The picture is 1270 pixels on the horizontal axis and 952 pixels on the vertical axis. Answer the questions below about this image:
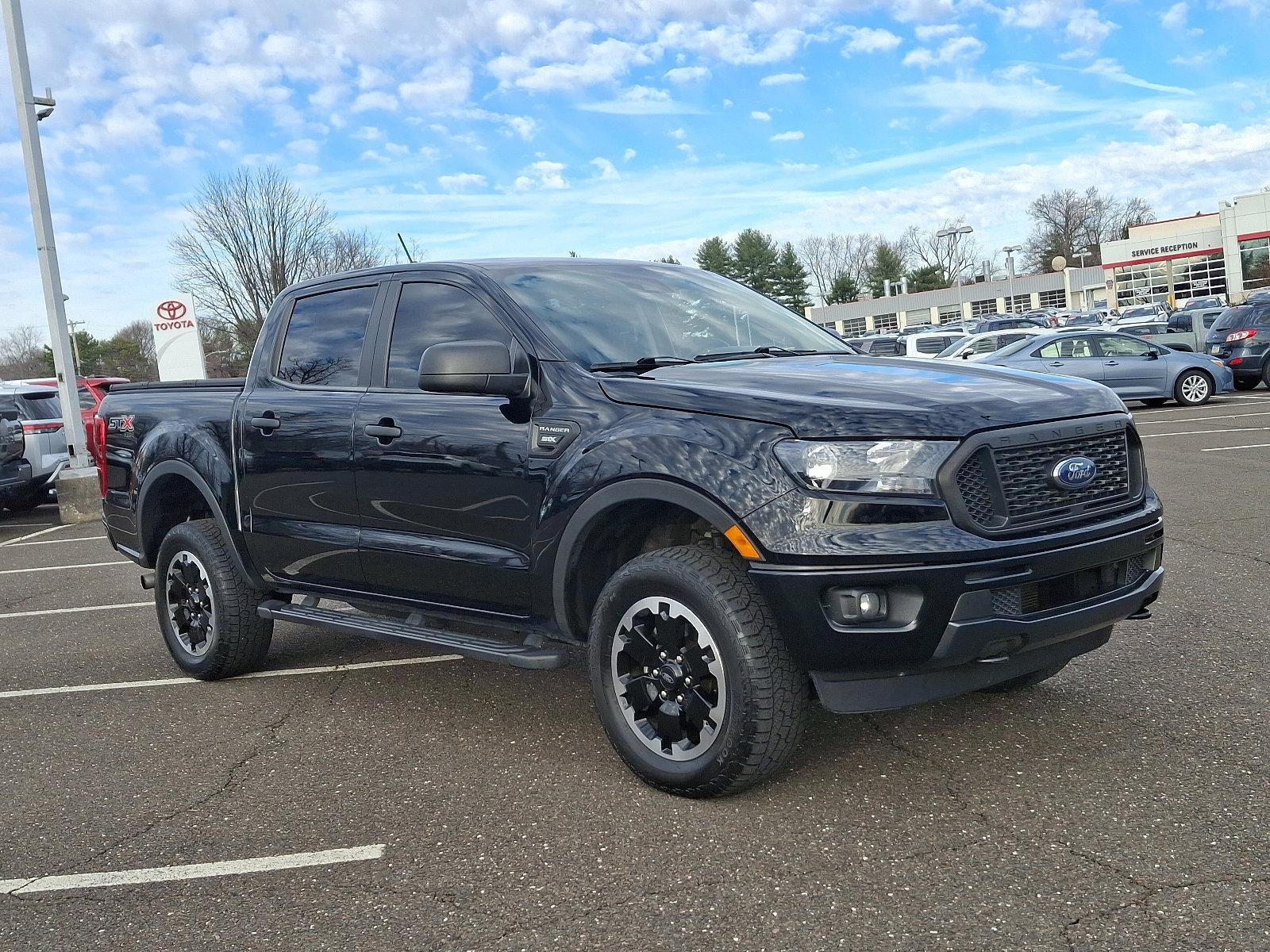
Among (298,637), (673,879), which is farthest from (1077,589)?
(298,637)

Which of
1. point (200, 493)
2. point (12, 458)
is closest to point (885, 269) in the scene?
point (12, 458)

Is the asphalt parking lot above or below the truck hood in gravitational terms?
below

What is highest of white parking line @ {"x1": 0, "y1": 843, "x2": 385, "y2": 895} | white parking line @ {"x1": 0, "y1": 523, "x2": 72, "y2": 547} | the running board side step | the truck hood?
the truck hood

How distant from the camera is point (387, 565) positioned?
4.80 m

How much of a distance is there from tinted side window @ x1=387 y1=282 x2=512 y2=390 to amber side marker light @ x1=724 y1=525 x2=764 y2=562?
4.64 feet

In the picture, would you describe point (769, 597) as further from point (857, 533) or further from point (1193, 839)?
point (1193, 839)

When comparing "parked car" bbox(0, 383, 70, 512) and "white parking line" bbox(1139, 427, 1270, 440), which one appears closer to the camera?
"parked car" bbox(0, 383, 70, 512)

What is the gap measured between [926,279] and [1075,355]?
Result: 97.9 metres

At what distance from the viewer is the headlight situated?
3.41 meters

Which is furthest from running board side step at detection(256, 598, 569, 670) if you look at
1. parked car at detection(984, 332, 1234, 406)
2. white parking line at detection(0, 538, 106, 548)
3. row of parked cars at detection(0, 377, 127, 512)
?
parked car at detection(984, 332, 1234, 406)

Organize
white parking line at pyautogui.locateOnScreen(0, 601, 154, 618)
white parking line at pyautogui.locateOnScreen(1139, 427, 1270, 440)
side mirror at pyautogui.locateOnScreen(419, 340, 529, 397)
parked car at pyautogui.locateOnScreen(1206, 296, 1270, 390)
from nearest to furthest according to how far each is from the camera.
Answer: side mirror at pyautogui.locateOnScreen(419, 340, 529, 397)
white parking line at pyautogui.locateOnScreen(0, 601, 154, 618)
white parking line at pyautogui.locateOnScreen(1139, 427, 1270, 440)
parked car at pyautogui.locateOnScreen(1206, 296, 1270, 390)

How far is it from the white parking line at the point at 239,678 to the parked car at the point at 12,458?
8822mm

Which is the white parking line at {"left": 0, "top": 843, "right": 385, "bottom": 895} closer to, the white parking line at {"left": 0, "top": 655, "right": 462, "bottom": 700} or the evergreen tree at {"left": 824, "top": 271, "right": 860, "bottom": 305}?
the white parking line at {"left": 0, "top": 655, "right": 462, "bottom": 700}

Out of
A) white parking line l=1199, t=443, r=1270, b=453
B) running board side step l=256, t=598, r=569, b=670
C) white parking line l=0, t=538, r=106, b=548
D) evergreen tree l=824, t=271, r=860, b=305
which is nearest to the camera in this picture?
running board side step l=256, t=598, r=569, b=670
